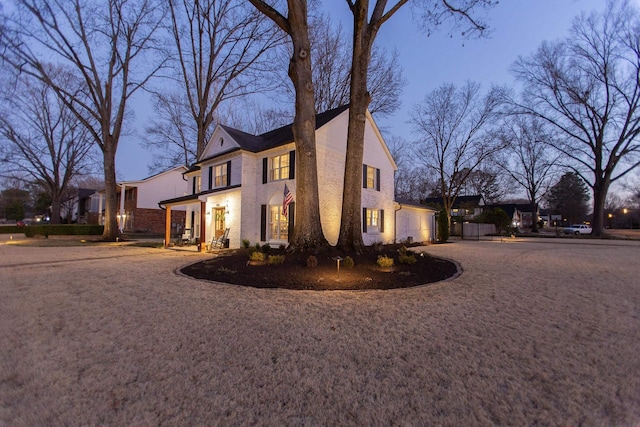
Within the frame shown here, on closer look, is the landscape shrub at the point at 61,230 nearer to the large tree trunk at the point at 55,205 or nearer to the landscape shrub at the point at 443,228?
the large tree trunk at the point at 55,205

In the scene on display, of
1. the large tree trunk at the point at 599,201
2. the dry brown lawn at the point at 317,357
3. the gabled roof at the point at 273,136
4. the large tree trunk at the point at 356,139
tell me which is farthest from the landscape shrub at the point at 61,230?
the large tree trunk at the point at 599,201

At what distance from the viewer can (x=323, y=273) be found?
6938 millimetres

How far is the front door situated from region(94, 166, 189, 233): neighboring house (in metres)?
13.1

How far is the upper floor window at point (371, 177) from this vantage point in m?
15.8

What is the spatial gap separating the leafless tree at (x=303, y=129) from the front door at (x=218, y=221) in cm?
808

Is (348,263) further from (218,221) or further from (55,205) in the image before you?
(55,205)

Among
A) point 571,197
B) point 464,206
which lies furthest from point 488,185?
point 571,197

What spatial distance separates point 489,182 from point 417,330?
40.5 meters

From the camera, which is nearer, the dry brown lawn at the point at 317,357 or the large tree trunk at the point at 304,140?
→ the dry brown lawn at the point at 317,357

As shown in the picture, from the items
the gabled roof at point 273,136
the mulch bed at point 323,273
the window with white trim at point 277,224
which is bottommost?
the mulch bed at point 323,273

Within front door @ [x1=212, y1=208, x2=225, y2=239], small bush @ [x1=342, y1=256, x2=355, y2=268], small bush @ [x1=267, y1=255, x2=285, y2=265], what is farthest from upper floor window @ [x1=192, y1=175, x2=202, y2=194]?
small bush @ [x1=342, y1=256, x2=355, y2=268]

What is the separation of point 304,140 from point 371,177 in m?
8.47

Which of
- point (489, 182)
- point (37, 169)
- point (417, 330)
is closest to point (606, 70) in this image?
point (489, 182)

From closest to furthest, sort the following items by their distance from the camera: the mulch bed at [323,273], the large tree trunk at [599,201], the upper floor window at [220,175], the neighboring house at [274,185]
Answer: the mulch bed at [323,273]
the neighboring house at [274,185]
the upper floor window at [220,175]
the large tree trunk at [599,201]
